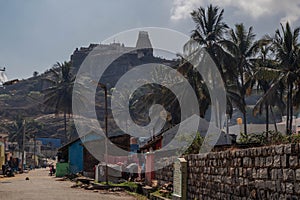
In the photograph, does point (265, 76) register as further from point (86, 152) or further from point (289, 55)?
point (86, 152)

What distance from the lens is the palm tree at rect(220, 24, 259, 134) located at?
35719mm

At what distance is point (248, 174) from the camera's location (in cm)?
921

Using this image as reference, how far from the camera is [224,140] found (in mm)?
26234

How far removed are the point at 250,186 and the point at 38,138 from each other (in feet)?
354

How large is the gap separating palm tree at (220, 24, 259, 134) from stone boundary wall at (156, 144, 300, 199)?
2283 centimetres

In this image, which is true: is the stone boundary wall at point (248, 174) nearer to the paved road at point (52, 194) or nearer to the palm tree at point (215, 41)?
the paved road at point (52, 194)

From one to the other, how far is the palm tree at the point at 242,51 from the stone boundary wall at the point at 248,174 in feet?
74.9

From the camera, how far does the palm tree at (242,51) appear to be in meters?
35.7

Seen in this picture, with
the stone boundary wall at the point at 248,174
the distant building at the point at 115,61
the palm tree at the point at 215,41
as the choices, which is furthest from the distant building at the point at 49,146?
the stone boundary wall at the point at 248,174

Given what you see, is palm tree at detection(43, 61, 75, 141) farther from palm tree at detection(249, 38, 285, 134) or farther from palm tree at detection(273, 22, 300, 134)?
palm tree at detection(273, 22, 300, 134)

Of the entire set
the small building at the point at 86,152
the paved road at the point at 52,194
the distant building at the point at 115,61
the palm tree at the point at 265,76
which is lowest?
the paved road at the point at 52,194

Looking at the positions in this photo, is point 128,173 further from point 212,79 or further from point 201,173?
point 201,173

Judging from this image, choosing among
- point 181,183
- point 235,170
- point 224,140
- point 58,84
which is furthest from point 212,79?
point 58,84

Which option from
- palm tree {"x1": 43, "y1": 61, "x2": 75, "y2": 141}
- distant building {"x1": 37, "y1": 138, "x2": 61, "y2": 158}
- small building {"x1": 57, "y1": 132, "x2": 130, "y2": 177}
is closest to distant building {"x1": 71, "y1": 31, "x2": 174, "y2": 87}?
distant building {"x1": 37, "y1": 138, "x2": 61, "y2": 158}
